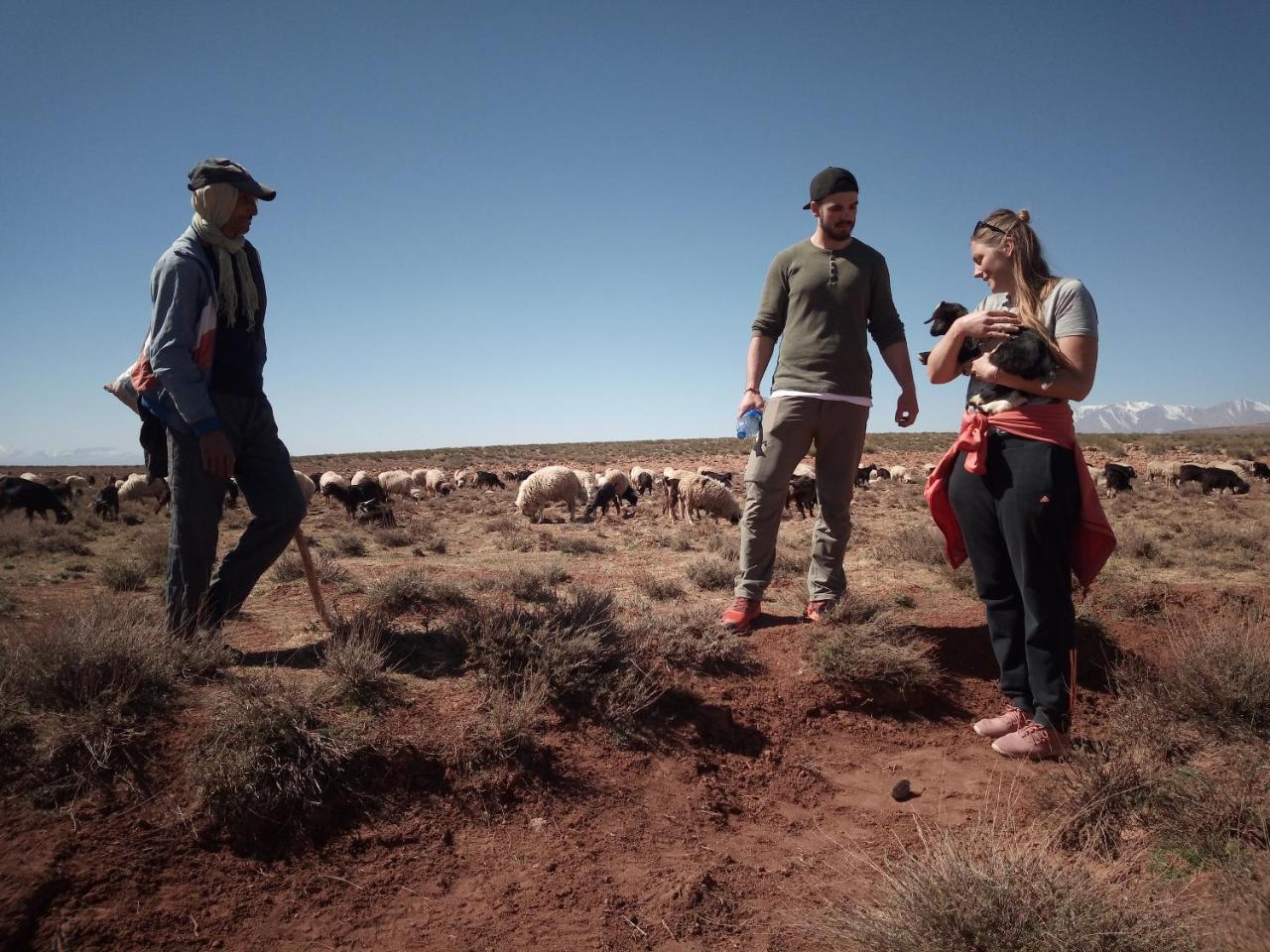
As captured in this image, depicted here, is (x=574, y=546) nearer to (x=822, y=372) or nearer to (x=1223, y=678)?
(x=822, y=372)

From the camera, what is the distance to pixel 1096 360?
8.59ft

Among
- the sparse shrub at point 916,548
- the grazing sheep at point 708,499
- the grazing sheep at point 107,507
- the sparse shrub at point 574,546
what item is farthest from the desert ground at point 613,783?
the grazing sheep at point 107,507

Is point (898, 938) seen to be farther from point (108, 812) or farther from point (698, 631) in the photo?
point (108, 812)

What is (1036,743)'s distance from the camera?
2861 millimetres

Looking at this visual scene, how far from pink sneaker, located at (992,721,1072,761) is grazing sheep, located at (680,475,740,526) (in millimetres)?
11648

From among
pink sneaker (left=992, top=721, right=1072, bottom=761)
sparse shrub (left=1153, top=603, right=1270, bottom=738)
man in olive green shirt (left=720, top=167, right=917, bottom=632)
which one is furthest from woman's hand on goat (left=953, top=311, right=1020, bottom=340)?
sparse shrub (left=1153, top=603, right=1270, bottom=738)

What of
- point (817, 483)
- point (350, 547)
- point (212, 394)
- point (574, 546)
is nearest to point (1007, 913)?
point (817, 483)

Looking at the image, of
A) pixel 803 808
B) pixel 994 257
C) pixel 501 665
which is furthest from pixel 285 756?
pixel 994 257

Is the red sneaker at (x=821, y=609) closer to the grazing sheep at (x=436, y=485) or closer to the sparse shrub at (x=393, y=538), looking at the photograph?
the sparse shrub at (x=393, y=538)

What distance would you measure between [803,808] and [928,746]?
859mm

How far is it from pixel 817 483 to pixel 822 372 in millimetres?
673

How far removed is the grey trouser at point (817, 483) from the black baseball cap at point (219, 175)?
293 cm

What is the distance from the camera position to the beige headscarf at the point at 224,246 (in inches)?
124

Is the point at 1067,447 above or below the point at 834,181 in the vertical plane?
below
